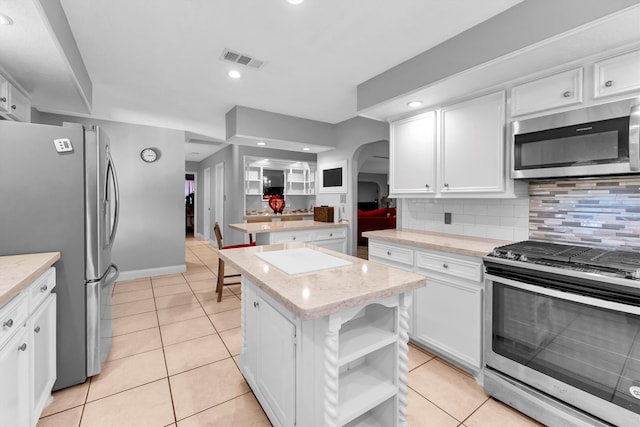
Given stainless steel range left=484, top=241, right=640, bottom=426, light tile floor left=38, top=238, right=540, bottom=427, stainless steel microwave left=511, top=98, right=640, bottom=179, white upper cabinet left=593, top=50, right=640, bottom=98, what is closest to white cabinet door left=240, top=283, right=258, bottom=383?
light tile floor left=38, top=238, right=540, bottom=427

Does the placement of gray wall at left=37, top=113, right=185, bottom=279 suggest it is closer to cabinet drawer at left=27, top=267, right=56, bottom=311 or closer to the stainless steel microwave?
cabinet drawer at left=27, top=267, right=56, bottom=311

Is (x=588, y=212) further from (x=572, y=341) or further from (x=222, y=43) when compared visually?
(x=222, y=43)

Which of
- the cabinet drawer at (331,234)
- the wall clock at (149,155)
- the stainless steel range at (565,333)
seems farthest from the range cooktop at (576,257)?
the wall clock at (149,155)

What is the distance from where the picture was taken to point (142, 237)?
451cm

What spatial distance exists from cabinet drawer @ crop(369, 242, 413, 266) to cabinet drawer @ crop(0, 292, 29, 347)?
247 centimetres

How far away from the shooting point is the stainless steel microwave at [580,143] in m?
1.60

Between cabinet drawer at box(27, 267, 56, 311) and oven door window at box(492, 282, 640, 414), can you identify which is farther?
cabinet drawer at box(27, 267, 56, 311)

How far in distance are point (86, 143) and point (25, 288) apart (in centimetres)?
98

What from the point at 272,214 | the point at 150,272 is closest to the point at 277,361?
the point at 150,272

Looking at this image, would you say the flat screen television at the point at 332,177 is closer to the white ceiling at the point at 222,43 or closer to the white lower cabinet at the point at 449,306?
the white ceiling at the point at 222,43

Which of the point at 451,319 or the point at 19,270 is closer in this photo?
the point at 19,270

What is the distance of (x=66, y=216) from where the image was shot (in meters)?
1.84

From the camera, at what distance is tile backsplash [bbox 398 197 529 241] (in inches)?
92.2

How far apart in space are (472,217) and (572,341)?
1.31 meters
